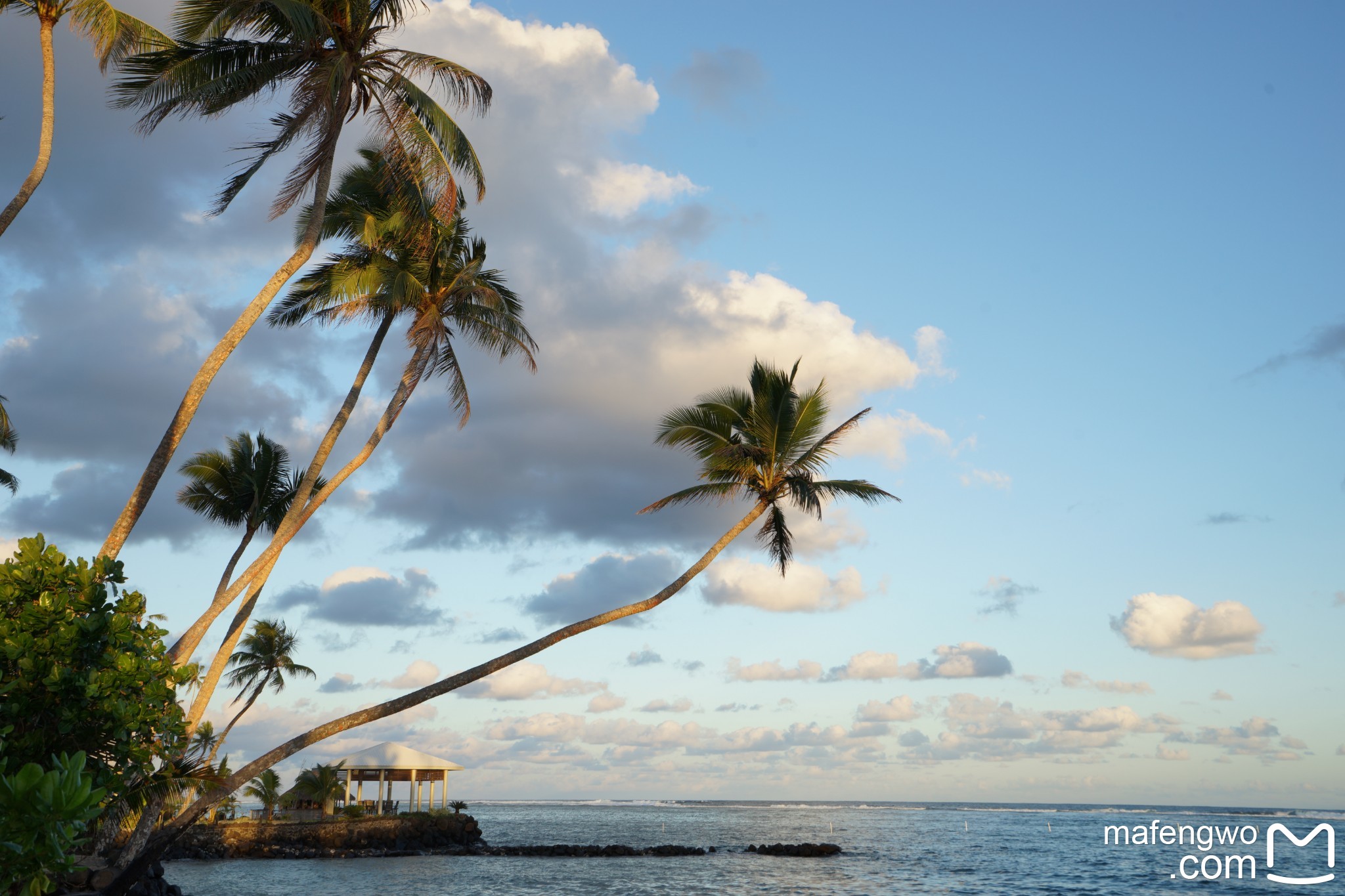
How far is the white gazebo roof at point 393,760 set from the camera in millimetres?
36875

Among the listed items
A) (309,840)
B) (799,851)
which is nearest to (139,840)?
(309,840)

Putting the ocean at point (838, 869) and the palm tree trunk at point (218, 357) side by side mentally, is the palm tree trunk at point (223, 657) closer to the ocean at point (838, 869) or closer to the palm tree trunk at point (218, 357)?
the palm tree trunk at point (218, 357)

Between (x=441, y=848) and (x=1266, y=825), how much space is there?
70.2 metres

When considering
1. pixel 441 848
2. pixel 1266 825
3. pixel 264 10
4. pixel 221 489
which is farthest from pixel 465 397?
pixel 1266 825

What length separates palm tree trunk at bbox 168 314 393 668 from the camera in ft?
41.3

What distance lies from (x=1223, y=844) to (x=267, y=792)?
169 ft

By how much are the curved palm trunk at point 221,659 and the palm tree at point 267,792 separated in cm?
2528

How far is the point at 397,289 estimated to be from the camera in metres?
15.1

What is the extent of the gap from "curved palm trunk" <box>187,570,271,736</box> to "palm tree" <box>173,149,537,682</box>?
21.9 inches

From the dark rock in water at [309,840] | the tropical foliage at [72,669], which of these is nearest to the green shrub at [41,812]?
the tropical foliage at [72,669]

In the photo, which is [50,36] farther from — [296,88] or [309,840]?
[309,840]

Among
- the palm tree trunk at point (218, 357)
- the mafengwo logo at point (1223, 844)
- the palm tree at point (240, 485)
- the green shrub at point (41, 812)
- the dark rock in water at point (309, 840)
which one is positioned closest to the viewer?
the green shrub at point (41, 812)

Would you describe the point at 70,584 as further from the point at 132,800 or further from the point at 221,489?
the point at 221,489

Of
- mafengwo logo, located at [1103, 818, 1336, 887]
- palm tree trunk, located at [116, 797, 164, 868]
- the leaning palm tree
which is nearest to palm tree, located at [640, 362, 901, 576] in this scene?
the leaning palm tree
